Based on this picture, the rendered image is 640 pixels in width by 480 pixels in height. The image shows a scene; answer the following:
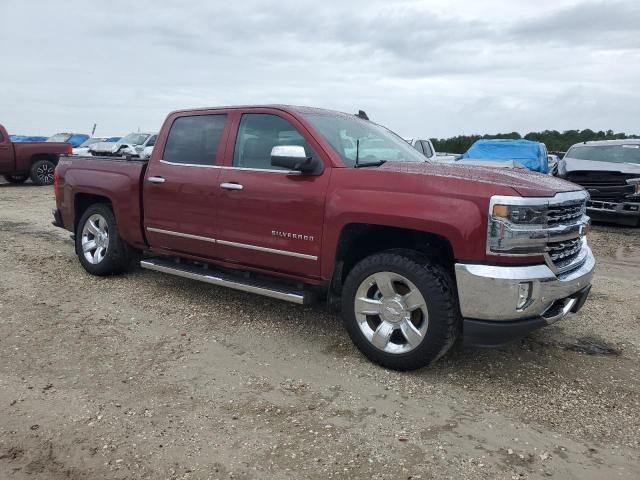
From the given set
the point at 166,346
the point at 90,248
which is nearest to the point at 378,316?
the point at 166,346

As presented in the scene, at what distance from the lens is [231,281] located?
4.76m

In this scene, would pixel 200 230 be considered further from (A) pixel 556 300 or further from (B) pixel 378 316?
(A) pixel 556 300

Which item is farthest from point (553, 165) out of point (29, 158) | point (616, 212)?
point (29, 158)

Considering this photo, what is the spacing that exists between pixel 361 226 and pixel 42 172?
52.0ft

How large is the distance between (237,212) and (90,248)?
2544mm

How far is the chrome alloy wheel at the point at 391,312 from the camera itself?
3.84 m

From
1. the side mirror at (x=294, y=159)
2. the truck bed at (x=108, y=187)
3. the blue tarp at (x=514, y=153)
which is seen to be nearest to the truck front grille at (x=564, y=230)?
the side mirror at (x=294, y=159)

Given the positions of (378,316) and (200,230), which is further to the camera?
(200,230)

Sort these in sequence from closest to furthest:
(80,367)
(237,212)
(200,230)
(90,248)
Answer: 1. (80,367)
2. (237,212)
3. (200,230)
4. (90,248)

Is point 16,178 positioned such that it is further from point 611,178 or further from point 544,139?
point 544,139

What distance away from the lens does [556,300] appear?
3754 millimetres

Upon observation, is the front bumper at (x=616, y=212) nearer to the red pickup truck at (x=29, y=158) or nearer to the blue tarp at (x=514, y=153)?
the blue tarp at (x=514, y=153)

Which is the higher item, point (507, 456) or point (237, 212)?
point (237, 212)

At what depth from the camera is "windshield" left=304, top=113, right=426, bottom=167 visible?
449 cm
